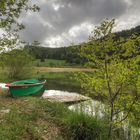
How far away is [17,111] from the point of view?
1112cm

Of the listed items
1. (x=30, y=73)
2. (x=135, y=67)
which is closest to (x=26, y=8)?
(x=135, y=67)

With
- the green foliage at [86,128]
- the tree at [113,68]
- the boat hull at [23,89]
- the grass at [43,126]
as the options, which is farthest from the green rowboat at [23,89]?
the tree at [113,68]

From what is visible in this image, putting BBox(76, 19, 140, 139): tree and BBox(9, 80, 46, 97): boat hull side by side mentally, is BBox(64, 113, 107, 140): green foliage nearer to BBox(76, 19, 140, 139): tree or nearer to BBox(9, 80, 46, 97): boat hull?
BBox(76, 19, 140, 139): tree

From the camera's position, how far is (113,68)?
353 inches

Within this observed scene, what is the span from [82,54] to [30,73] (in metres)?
34.2

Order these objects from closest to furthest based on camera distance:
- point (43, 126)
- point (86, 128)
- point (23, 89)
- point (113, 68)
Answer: point (113, 68) < point (86, 128) < point (43, 126) < point (23, 89)

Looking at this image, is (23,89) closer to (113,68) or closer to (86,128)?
(86,128)

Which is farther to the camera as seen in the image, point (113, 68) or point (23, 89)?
point (23, 89)

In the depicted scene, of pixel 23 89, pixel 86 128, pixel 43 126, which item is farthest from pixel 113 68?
pixel 23 89

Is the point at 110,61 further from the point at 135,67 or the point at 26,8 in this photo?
A: the point at 26,8

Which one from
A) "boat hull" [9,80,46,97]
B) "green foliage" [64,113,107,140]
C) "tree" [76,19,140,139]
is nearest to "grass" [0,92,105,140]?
"green foliage" [64,113,107,140]

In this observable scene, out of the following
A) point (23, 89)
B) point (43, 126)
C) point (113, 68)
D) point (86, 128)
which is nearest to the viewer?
point (113, 68)

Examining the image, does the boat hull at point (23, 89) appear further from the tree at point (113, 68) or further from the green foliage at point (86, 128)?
the tree at point (113, 68)

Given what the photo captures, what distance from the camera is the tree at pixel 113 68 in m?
8.61
